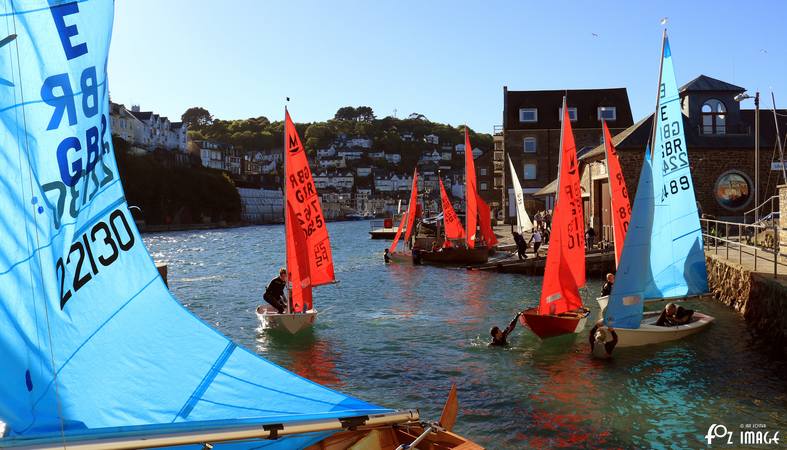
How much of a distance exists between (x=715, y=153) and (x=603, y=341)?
24954 millimetres

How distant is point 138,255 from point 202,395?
1.22m

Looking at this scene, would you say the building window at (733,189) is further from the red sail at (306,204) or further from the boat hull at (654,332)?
the red sail at (306,204)

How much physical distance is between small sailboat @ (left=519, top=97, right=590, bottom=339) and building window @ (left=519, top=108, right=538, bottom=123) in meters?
56.7

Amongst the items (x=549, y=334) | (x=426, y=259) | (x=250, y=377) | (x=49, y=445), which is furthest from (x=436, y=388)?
(x=426, y=259)

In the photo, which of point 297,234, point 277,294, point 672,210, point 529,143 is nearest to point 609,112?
point 529,143

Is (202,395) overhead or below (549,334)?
overhead

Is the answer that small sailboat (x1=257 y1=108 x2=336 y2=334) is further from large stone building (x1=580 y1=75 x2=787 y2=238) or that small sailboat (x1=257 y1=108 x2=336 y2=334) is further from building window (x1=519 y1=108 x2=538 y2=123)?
building window (x1=519 y1=108 x2=538 y2=123)

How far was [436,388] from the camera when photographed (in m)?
13.9

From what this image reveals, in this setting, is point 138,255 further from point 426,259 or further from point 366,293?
point 426,259

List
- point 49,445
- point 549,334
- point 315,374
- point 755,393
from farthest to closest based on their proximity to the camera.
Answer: point 549,334
point 315,374
point 755,393
point 49,445

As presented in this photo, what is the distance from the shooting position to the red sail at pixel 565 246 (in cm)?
1755

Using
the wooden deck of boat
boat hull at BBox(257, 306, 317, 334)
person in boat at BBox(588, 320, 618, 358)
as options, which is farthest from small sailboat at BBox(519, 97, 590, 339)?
the wooden deck of boat

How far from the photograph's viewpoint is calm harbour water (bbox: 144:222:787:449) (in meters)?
11.4

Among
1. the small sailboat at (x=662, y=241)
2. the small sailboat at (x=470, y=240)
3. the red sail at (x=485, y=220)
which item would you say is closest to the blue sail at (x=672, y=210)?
the small sailboat at (x=662, y=241)
